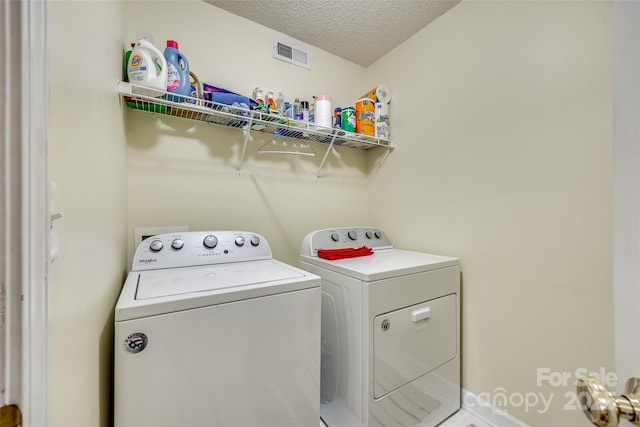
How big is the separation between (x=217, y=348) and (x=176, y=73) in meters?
1.31

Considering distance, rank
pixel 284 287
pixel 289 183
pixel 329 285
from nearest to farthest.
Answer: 1. pixel 284 287
2. pixel 329 285
3. pixel 289 183

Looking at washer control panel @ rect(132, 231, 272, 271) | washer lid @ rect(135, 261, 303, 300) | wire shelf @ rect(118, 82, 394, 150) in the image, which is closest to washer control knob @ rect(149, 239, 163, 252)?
washer control panel @ rect(132, 231, 272, 271)

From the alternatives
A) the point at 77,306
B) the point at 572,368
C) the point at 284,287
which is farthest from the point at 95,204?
the point at 572,368

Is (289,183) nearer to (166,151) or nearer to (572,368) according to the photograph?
(166,151)

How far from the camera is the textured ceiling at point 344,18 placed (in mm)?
1598

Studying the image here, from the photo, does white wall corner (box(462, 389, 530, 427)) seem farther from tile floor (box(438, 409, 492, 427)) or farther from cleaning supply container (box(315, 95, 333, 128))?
cleaning supply container (box(315, 95, 333, 128))

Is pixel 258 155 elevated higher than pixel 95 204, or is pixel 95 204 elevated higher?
pixel 258 155

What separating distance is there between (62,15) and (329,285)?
4.29 ft

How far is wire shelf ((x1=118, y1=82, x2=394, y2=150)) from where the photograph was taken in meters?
1.19

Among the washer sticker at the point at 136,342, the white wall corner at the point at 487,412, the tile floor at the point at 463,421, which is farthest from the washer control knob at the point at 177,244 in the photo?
the white wall corner at the point at 487,412

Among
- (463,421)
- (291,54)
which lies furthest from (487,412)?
(291,54)

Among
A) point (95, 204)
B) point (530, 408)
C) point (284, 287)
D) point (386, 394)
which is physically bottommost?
point (530, 408)

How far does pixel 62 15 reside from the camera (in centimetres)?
45

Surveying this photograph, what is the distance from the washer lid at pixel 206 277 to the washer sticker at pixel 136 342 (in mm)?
116
